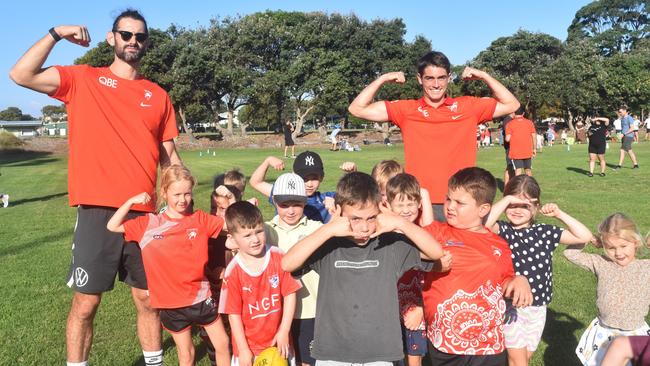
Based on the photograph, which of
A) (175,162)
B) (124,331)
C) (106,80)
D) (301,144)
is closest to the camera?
(106,80)

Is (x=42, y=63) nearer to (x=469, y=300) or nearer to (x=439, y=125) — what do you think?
(x=439, y=125)

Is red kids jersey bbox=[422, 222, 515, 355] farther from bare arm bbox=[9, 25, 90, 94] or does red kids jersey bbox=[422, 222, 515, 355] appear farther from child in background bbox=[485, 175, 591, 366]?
bare arm bbox=[9, 25, 90, 94]

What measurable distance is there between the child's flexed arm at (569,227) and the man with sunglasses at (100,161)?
2957 millimetres

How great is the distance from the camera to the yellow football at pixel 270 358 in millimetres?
3272

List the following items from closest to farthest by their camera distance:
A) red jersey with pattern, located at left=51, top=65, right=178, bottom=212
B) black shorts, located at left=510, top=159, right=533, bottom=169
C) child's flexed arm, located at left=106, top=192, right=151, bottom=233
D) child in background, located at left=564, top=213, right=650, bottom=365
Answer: child in background, located at left=564, top=213, right=650, bottom=365, child's flexed arm, located at left=106, top=192, right=151, bottom=233, red jersey with pattern, located at left=51, top=65, right=178, bottom=212, black shorts, located at left=510, top=159, right=533, bottom=169

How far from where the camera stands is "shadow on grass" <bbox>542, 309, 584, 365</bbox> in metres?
4.53

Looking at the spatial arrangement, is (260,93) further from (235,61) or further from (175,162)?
(175,162)

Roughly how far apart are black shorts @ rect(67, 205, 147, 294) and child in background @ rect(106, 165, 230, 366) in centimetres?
12

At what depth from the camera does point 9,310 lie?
19.9 feet

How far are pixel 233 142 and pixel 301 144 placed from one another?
6665mm

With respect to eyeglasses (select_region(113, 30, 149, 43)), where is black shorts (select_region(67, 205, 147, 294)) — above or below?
below

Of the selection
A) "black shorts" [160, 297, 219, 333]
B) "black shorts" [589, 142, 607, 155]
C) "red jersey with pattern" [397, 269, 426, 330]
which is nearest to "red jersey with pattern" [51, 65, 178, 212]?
Result: "black shorts" [160, 297, 219, 333]

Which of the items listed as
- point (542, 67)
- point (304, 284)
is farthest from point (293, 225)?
point (542, 67)

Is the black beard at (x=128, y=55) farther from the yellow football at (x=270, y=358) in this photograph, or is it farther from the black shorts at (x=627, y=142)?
the black shorts at (x=627, y=142)
